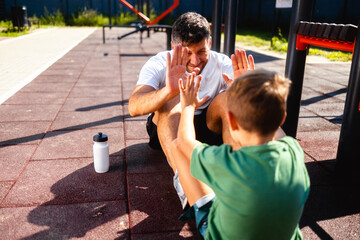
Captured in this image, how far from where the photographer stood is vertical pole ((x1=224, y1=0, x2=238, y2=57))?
148 inches

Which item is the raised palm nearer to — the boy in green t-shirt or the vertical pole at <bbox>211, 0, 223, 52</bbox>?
the boy in green t-shirt

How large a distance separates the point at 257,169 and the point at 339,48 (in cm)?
169

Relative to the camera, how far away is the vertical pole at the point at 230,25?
12.3ft

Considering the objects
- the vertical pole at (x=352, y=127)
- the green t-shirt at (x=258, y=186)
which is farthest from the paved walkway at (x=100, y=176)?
the green t-shirt at (x=258, y=186)

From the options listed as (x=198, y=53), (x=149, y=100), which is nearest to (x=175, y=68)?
(x=149, y=100)

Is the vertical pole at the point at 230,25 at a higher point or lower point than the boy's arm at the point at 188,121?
higher

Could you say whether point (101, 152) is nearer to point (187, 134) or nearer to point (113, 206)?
point (113, 206)

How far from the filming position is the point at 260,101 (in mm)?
1286

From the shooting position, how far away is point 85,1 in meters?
21.0

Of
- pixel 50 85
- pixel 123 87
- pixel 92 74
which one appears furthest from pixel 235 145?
pixel 92 74

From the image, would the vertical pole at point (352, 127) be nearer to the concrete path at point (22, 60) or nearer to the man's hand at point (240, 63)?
the man's hand at point (240, 63)

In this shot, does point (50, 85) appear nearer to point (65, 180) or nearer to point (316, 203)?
point (65, 180)

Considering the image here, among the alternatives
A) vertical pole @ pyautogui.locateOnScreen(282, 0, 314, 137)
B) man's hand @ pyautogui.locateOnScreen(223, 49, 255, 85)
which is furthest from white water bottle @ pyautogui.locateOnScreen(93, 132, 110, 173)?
vertical pole @ pyautogui.locateOnScreen(282, 0, 314, 137)

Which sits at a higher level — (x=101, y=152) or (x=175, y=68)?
(x=175, y=68)
